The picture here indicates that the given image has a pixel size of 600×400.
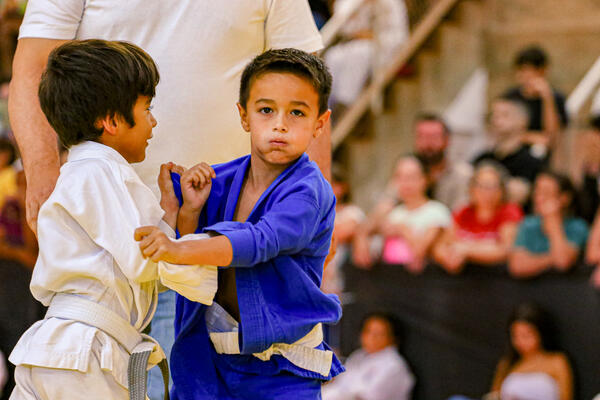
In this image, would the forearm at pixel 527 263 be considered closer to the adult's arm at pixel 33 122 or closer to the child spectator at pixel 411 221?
the child spectator at pixel 411 221

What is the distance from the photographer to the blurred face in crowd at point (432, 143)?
702cm

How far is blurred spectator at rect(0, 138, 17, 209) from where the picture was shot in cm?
795

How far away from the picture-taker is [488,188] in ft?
19.9

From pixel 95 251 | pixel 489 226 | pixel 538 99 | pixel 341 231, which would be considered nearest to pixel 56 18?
pixel 95 251

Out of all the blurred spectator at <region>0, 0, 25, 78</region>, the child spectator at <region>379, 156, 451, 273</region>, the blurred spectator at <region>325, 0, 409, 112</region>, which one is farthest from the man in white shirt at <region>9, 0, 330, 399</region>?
the blurred spectator at <region>0, 0, 25, 78</region>

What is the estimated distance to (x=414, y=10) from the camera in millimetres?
9445

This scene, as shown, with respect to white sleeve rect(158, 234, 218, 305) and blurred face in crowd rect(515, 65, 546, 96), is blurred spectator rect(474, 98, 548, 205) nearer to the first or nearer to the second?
blurred face in crowd rect(515, 65, 546, 96)

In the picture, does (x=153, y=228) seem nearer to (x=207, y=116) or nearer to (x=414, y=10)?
(x=207, y=116)

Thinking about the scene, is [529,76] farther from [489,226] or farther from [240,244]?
[240,244]

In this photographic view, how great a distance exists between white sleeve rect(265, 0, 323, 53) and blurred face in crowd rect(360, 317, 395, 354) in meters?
3.88

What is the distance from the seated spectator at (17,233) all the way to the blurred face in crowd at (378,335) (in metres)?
2.50

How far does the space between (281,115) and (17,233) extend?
211 inches

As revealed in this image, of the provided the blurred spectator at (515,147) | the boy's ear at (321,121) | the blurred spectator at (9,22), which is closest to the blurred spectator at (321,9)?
the blurred spectator at (515,147)

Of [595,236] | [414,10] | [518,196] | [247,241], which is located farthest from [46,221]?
[414,10]
